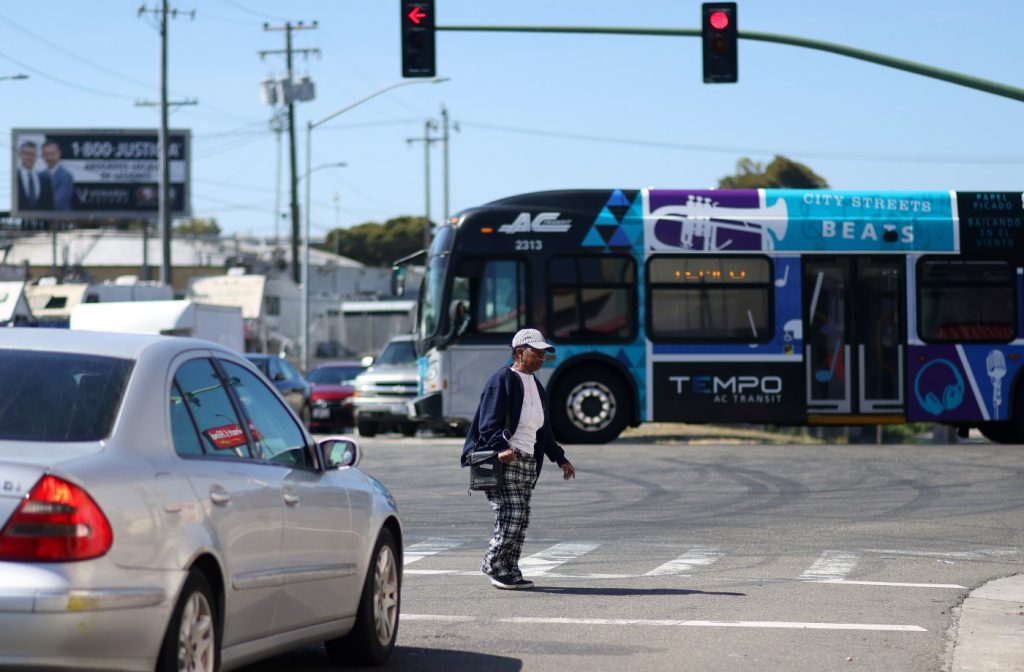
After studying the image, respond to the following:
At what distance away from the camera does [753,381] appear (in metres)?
25.0

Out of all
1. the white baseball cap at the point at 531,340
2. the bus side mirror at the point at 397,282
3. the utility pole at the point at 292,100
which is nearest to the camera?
the white baseball cap at the point at 531,340

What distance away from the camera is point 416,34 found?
23.2 m

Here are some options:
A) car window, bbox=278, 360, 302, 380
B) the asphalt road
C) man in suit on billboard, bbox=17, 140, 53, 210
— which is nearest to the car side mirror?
the asphalt road

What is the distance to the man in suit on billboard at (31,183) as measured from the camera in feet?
292

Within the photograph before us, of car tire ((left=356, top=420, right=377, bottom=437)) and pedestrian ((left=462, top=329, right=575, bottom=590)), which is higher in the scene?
pedestrian ((left=462, top=329, right=575, bottom=590))

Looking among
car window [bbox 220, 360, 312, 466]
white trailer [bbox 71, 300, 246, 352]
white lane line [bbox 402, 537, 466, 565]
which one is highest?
white trailer [bbox 71, 300, 246, 352]

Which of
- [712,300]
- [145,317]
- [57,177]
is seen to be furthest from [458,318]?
[57,177]

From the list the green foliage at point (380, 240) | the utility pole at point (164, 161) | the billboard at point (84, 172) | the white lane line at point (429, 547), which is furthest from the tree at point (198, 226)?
the white lane line at point (429, 547)

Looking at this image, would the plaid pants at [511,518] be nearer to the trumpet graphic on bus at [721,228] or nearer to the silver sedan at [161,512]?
the silver sedan at [161,512]

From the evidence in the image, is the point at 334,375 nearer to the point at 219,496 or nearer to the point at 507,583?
the point at 507,583

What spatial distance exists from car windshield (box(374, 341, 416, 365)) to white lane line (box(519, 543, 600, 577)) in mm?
17994

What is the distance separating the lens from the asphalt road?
29.3 ft

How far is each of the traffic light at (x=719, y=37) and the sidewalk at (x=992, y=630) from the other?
11.4 meters

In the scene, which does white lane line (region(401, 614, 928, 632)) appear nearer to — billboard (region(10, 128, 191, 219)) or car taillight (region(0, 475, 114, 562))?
car taillight (region(0, 475, 114, 562))
